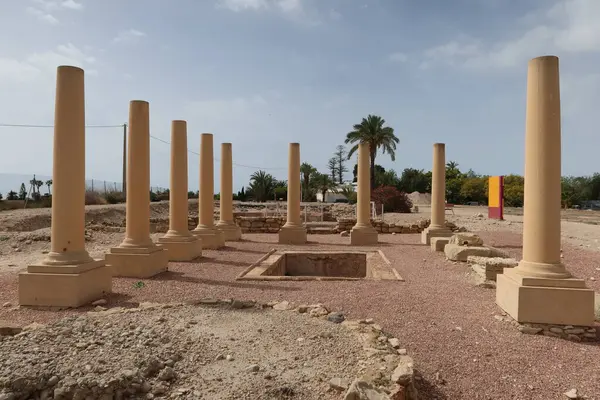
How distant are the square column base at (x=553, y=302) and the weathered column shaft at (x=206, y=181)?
11.5m

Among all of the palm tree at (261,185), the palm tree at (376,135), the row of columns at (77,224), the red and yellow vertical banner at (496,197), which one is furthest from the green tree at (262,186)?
the row of columns at (77,224)

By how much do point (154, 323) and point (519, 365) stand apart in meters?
4.36

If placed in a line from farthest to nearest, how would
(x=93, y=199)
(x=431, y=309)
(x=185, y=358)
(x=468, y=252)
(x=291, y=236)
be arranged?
1. (x=93, y=199)
2. (x=291, y=236)
3. (x=468, y=252)
4. (x=431, y=309)
5. (x=185, y=358)

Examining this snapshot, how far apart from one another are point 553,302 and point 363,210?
1125 centimetres

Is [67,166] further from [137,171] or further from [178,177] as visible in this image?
[178,177]

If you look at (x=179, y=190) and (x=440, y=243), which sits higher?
(x=179, y=190)

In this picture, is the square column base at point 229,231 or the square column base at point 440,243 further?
the square column base at point 229,231

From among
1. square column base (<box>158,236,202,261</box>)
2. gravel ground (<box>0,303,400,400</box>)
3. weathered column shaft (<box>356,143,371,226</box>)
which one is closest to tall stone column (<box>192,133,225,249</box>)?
square column base (<box>158,236,202,261</box>)

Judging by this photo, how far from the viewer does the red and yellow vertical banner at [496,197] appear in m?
28.5

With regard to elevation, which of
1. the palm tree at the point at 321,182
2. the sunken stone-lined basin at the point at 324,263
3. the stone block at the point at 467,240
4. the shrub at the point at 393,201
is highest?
the palm tree at the point at 321,182

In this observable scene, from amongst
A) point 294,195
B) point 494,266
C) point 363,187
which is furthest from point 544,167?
point 294,195

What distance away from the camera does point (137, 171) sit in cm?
998

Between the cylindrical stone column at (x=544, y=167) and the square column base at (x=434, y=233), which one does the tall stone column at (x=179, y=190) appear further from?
the cylindrical stone column at (x=544, y=167)

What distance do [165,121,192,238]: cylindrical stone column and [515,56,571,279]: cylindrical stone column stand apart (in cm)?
921
